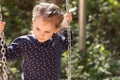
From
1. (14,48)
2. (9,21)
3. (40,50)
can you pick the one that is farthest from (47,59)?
(9,21)

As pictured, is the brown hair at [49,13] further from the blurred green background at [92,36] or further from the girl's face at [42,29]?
the blurred green background at [92,36]

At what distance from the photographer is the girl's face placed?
1767 millimetres

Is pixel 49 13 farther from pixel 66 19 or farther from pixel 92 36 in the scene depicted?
pixel 92 36

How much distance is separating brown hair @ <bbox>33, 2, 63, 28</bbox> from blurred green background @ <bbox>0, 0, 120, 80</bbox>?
1.44 metres

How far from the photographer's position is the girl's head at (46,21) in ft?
5.82

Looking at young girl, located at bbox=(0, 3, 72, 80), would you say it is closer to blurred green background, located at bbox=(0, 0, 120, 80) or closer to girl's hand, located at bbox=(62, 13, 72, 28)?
girl's hand, located at bbox=(62, 13, 72, 28)

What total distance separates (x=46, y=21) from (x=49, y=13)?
0.14 feet

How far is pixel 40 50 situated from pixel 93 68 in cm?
155

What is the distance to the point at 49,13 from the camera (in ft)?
5.90

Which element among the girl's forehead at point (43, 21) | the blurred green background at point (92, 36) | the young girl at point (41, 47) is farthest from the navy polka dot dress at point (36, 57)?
the blurred green background at point (92, 36)

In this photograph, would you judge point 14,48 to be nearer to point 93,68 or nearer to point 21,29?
point 93,68

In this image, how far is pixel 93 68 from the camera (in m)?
3.35

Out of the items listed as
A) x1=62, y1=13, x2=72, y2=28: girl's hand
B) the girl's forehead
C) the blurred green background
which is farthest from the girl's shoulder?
the blurred green background

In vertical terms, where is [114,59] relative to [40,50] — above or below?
below
